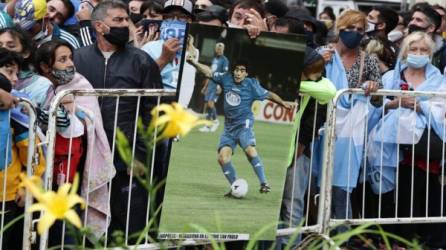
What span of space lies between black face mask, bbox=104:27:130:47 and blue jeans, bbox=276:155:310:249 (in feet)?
4.38

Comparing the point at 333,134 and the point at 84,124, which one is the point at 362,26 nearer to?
the point at 333,134

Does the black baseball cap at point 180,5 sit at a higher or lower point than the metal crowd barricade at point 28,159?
higher

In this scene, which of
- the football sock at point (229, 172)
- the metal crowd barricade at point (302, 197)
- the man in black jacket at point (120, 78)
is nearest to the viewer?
the football sock at point (229, 172)

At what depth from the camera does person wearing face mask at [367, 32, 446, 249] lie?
27.1 ft

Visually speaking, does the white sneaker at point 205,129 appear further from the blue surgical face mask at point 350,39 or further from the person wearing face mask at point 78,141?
the blue surgical face mask at point 350,39

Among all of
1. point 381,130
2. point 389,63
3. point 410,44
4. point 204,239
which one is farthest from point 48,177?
point 389,63

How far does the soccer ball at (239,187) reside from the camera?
6.61m

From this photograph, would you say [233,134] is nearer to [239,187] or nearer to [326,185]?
[239,187]

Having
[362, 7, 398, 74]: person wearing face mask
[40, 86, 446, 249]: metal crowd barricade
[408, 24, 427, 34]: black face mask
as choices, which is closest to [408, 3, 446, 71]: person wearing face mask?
[408, 24, 427, 34]: black face mask

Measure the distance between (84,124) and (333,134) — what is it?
1723mm

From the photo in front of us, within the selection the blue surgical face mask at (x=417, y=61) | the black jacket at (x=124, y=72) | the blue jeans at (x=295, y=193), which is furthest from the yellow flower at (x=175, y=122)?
the blue surgical face mask at (x=417, y=61)

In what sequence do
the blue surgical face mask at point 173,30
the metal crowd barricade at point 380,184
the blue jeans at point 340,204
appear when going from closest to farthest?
the metal crowd barricade at point 380,184, the blue jeans at point 340,204, the blue surgical face mask at point 173,30

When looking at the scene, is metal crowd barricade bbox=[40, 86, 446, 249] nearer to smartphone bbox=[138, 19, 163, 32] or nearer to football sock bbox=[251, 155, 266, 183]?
football sock bbox=[251, 155, 266, 183]

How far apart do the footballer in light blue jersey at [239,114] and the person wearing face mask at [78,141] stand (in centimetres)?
76
